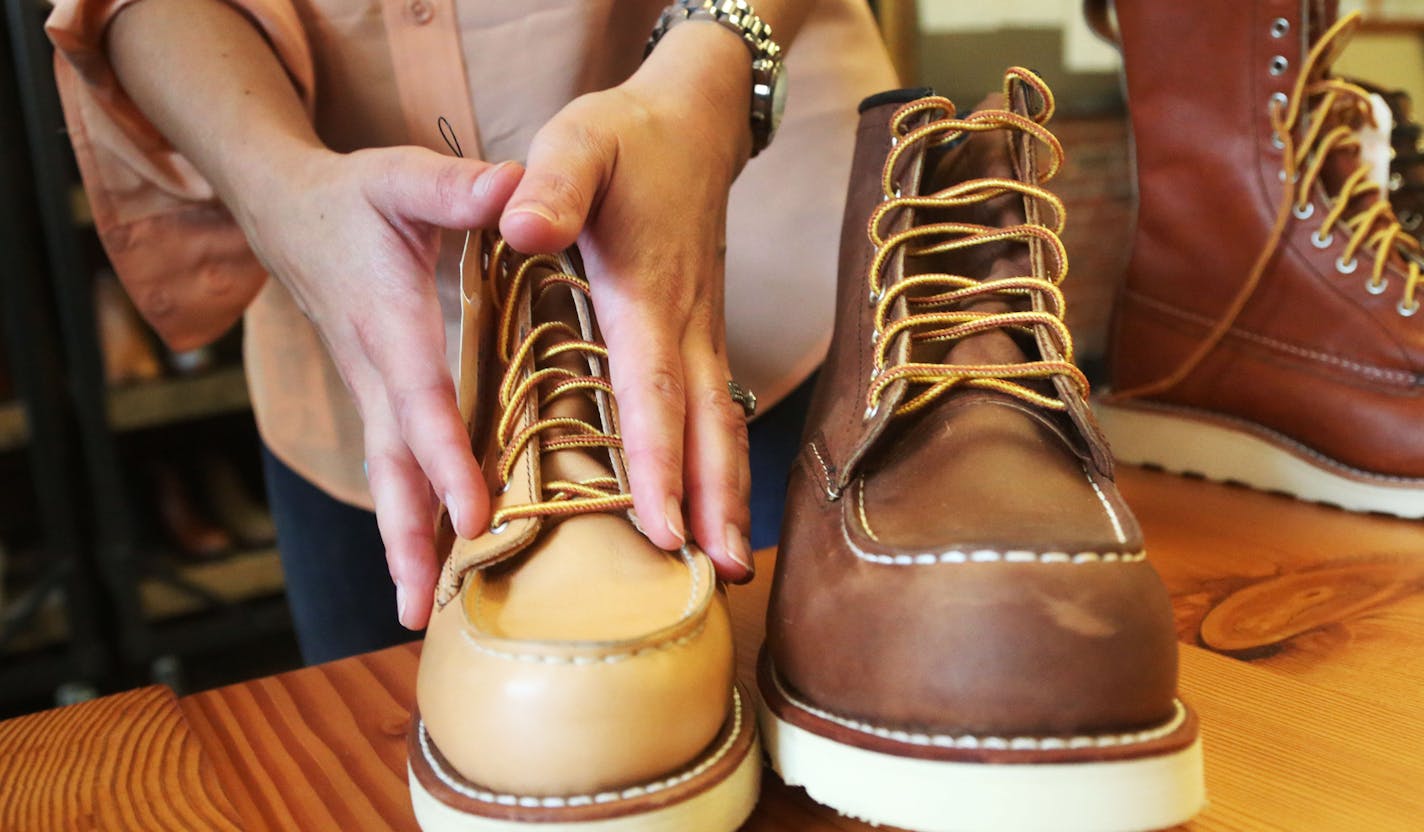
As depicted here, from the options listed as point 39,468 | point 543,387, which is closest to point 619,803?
point 543,387

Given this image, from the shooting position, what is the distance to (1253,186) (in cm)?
87

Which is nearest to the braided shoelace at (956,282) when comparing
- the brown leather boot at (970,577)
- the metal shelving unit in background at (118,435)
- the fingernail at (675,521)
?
the brown leather boot at (970,577)

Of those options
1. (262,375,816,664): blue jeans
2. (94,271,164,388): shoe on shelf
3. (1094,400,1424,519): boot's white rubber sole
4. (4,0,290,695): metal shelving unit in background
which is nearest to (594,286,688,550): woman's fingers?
(262,375,816,664): blue jeans

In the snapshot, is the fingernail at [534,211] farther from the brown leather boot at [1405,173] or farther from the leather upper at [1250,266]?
the brown leather boot at [1405,173]

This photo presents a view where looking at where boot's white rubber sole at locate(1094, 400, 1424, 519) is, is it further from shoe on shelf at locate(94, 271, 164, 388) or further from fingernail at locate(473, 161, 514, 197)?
shoe on shelf at locate(94, 271, 164, 388)

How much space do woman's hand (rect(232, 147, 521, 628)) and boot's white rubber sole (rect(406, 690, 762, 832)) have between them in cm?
10

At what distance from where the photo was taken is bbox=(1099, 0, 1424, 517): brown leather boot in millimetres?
810

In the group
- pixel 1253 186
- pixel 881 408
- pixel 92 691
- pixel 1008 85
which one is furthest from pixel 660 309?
pixel 92 691

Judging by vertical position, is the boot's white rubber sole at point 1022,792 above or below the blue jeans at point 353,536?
above

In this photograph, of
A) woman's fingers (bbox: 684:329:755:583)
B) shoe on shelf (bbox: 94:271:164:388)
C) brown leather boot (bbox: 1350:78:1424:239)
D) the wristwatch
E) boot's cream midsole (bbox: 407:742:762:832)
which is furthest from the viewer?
shoe on shelf (bbox: 94:271:164:388)

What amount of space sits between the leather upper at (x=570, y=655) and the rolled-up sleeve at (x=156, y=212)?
39 centimetres

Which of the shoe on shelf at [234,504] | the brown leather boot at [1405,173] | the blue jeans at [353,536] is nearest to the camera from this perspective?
the blue jeans at [353,536]

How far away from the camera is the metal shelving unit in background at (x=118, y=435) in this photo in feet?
5.30

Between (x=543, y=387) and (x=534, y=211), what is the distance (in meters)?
0.12
